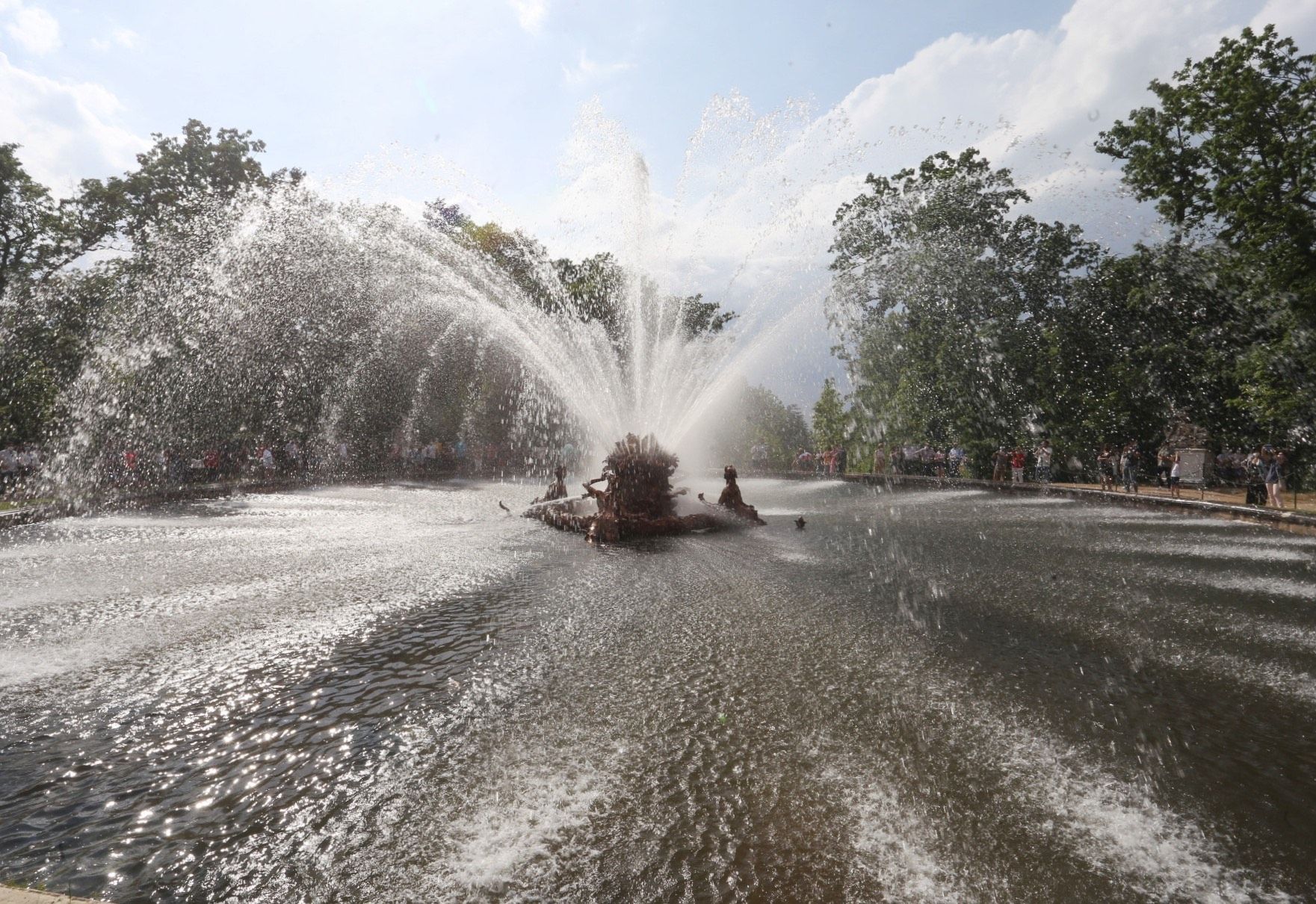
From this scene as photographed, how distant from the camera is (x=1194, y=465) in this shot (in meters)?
21.2

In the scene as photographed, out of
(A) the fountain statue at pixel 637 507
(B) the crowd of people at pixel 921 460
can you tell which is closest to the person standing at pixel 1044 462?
(B) the crowd of people at pixel 921 460

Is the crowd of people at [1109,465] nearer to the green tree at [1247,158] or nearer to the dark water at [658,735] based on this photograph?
the green tree at [1247,158]

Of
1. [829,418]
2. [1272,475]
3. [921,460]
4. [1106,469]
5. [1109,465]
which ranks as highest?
[829,418]

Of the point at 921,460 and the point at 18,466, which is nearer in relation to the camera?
the point at 18,466

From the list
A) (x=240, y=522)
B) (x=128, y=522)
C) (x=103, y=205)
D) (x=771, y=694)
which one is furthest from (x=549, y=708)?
(x=103, y=205)

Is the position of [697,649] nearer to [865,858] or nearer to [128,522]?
[865,858]

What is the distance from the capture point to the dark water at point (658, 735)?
2867 mm

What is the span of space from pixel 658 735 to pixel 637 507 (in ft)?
26.8

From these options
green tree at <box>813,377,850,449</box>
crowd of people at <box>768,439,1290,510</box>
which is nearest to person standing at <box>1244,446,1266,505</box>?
crowd of people at <box>768,439,1290,510</box>

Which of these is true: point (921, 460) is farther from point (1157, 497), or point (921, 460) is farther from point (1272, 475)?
point (1272, 475)

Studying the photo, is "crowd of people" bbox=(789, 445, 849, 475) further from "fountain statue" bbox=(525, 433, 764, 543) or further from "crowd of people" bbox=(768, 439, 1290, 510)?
"fountain statue" bbox=(525, 433, 764, 543)

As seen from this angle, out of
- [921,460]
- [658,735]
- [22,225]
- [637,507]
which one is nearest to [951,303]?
[921,460]

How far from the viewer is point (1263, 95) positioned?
19906 millimetres

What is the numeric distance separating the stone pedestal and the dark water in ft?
52.5
